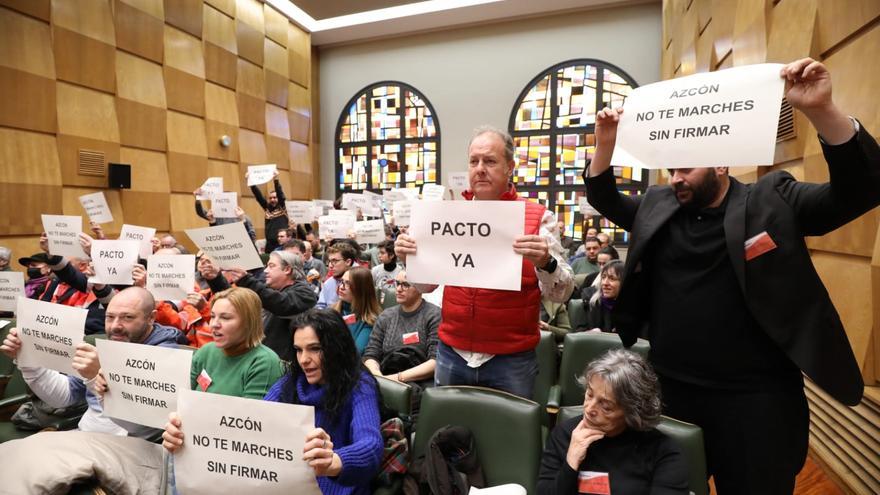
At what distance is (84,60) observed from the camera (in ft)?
18.6

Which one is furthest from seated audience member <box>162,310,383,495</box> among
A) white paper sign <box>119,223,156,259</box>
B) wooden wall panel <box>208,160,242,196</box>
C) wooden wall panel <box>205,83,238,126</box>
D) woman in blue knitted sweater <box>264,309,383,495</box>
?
wooden wall panel <box>205,83,238,126</box>

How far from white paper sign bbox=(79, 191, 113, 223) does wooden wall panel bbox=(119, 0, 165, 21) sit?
11.2ft

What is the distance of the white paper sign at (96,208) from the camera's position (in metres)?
4.40

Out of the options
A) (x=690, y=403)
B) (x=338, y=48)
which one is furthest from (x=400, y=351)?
(x=338, y=48)

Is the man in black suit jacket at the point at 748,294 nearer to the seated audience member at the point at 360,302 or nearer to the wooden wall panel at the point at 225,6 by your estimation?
the seated audience member at the point at 360,302

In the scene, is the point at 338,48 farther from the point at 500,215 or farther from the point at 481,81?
the point at 500,215

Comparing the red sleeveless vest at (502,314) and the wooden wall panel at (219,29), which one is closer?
the red sleeveless vest at (502,314)

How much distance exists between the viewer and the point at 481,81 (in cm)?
958

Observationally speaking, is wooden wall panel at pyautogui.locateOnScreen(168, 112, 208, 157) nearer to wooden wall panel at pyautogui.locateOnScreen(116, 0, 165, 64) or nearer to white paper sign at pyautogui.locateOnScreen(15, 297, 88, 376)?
wooden wall panel at pyautogui.locateOnScreen(116, 0, 165, 64)

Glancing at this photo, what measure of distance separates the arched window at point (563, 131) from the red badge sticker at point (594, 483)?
7.96 meters

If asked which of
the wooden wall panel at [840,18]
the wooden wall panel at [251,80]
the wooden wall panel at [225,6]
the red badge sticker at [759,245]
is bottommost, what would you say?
the red badge sticker at [759,245]

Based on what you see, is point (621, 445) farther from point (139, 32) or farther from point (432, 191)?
point (139, 32)

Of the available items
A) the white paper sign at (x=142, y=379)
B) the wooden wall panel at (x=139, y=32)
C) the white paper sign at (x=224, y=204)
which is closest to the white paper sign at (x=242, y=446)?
the white paper sign at (x=142, y=379)

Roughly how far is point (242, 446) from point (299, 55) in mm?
10025
